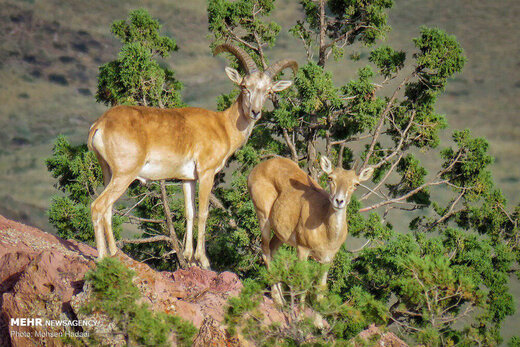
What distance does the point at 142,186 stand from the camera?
22.1 m

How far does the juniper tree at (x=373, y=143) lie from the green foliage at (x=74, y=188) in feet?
Answer: 14.0

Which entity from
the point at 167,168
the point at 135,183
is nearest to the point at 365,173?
the point at 167,168

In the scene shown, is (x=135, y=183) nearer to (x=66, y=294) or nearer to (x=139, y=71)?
(x=139, y=71)

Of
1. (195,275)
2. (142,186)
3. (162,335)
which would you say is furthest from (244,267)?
(162,335)

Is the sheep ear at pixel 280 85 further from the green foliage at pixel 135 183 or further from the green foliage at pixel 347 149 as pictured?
the green foliage at pixel 135 183

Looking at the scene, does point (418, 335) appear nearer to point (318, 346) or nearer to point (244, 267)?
Answer: point (318, 346)

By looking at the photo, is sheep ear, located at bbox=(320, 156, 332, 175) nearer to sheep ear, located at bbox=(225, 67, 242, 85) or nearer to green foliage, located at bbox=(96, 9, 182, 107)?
sheep ear, located at bbox=(225, 67, 242, 85)

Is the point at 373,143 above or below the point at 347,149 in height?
above

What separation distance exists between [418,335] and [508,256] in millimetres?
12972

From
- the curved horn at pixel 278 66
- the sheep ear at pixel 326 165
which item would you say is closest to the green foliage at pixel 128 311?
the sheep ear at pixel 326 165

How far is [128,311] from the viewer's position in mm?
8102

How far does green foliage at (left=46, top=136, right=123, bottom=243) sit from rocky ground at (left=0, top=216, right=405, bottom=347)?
839 cm

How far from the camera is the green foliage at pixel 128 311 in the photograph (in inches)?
310

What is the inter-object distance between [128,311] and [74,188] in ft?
44.8
